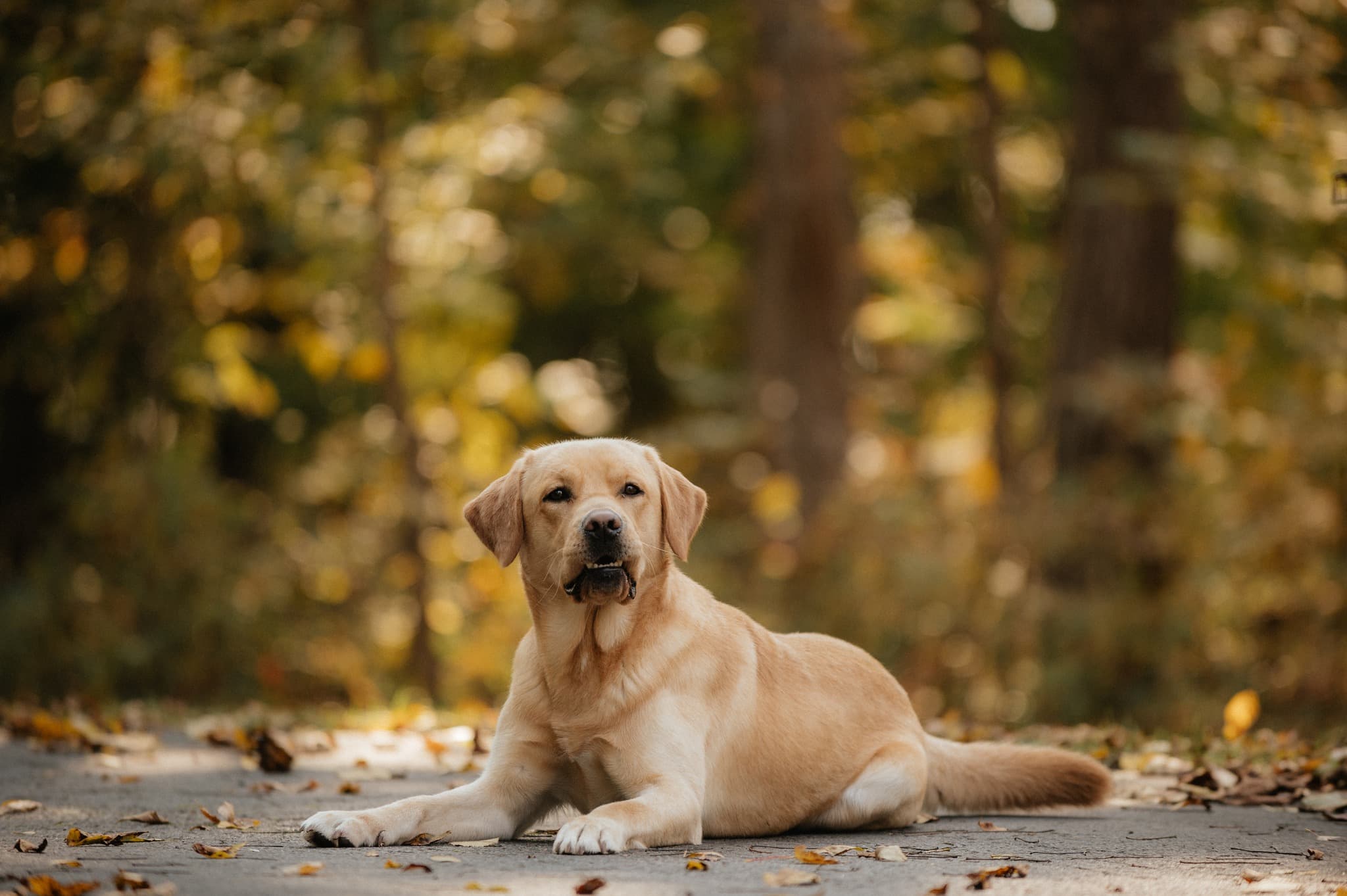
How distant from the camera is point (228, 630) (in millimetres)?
12016

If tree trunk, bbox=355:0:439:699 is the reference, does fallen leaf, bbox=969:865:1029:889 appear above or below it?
below

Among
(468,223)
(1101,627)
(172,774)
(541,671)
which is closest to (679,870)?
(541,671)

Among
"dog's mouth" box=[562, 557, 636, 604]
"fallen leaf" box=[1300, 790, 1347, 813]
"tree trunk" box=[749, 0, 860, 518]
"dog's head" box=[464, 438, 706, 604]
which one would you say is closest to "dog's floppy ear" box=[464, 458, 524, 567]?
"dog's head" box=[464, 438, 706, 604]

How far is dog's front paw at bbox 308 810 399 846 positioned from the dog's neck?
0.83 meters

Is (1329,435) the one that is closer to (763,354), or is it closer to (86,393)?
(763,354)

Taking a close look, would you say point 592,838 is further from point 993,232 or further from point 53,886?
point 993,232

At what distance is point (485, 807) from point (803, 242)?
35.8 ft

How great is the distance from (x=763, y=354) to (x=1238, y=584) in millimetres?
5682

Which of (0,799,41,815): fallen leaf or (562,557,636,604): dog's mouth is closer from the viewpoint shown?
(562,557,636,604): dog's mouth

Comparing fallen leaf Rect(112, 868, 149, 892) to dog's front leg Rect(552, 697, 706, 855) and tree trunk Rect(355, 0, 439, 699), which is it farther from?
tree trunk Rect(355, 0, 439, 699)

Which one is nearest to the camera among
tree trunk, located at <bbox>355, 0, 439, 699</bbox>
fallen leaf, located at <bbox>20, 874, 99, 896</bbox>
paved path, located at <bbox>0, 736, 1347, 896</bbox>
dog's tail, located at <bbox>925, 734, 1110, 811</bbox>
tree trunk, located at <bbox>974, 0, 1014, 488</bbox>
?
fallen leaf, located at <bbox>20, 874, 99, 896</bbox>

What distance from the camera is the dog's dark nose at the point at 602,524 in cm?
470

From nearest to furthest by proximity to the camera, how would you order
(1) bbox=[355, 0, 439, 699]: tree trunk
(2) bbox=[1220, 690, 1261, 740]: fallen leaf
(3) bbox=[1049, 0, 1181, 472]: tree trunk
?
(2) bbox=[1220, 690, 1261, 740]: fallen leaf → (3) bbox=[1049, 0, 1181, 472]: tree trunk → (1) bbox=[355, 0, 439, 699]: tree trunk

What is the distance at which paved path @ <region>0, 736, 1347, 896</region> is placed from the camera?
3730 mm
